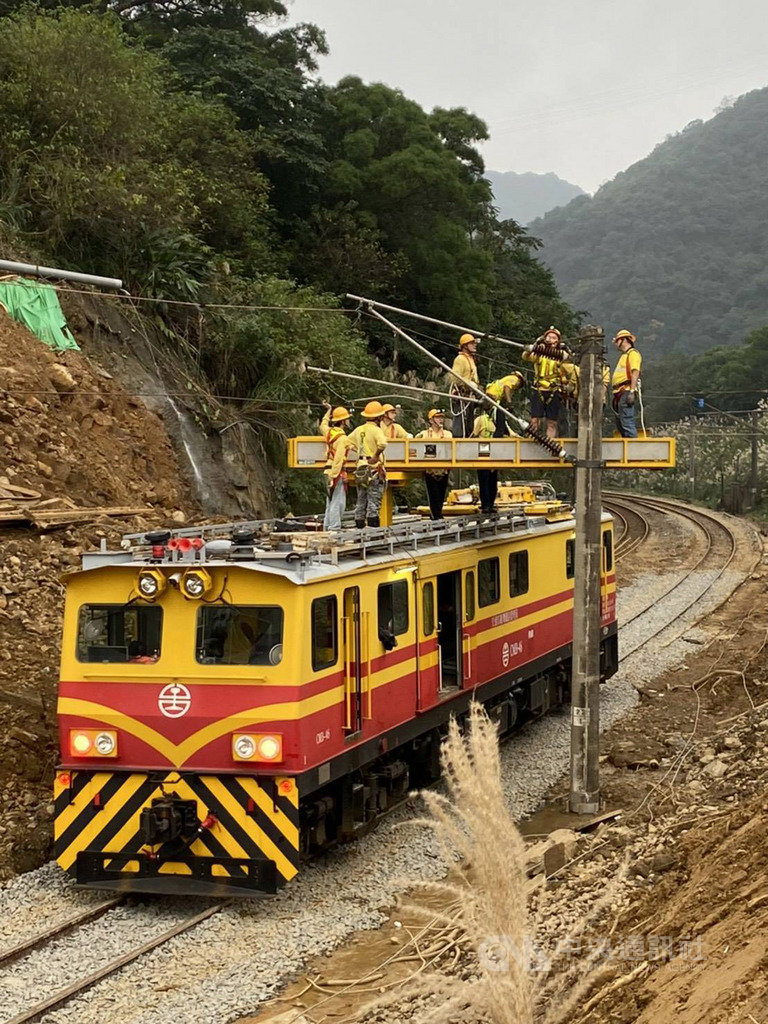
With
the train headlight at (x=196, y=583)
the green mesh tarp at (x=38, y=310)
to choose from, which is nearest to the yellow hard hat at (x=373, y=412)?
the train headlight at (x=196, y=583)

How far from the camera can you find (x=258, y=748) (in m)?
10.0

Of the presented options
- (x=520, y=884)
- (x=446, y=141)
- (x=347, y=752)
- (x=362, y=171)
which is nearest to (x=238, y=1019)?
(x=347, y=752)

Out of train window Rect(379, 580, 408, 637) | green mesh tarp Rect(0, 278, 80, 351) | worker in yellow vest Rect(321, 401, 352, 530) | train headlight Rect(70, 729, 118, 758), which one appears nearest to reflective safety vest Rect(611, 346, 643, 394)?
worker in yellow vest Rect(321, 401, 352, 530)

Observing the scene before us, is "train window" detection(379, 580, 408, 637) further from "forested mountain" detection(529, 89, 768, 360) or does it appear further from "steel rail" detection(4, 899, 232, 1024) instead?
"forested mountain" detection(529, 89, 768, 360)

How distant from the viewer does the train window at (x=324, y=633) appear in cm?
1045

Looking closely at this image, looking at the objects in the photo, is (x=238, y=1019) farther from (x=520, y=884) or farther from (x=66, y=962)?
(x=520, y=884)

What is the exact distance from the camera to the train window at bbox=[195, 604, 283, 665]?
33.6 feet

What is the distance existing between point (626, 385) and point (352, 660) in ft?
16.9

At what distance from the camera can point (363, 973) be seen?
9000 millimetres

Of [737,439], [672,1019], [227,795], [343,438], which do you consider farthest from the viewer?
[737,439]

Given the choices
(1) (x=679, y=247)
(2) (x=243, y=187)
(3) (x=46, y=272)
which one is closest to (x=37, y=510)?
(3) (x=46, y=272)

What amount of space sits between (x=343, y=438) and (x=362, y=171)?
28.0 meters

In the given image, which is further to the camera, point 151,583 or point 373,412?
point 373,412

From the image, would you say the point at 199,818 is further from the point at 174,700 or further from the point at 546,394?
the point at 546,394
